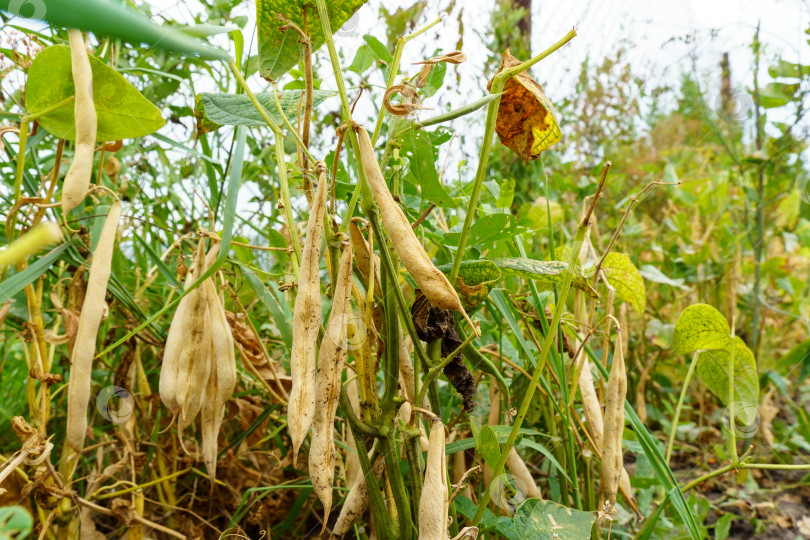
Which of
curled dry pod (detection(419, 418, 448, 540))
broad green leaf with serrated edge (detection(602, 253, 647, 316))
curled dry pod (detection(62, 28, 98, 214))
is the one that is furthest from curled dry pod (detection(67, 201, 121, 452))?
broad green leaf with serrated edge (detection(602, 253, 647, 316))

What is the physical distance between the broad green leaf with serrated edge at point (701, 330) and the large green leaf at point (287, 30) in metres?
0.51

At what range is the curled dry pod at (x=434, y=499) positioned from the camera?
0.41 m

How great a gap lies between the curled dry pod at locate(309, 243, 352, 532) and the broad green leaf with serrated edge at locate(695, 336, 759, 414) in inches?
20.7

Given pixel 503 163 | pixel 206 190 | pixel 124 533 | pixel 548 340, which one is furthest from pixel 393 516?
pixel 503 163

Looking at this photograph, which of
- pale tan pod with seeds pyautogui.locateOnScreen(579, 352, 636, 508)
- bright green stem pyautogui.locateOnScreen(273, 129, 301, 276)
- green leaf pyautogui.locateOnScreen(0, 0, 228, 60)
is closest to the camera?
green leaf pyautogui.locateOnScreen(0, 0, 228, 60)

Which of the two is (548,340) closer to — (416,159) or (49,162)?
(416,159)

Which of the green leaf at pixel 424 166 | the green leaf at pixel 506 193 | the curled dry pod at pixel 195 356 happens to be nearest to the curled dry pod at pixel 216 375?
the curled dry pod at pixel 195 356

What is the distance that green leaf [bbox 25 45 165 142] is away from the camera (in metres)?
0.50

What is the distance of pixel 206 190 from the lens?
3.40 ft

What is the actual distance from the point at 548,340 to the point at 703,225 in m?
1.44

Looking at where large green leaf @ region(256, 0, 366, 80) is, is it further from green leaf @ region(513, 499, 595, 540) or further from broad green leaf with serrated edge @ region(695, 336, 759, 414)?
broad green leaf with serrated edge @ region(695, 336, 759, 414)

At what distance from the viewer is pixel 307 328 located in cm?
43

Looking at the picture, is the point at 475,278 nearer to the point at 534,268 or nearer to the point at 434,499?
the point at 534,268

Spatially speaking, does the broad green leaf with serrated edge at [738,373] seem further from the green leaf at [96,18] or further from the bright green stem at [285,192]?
the green leaf at [96,18]
